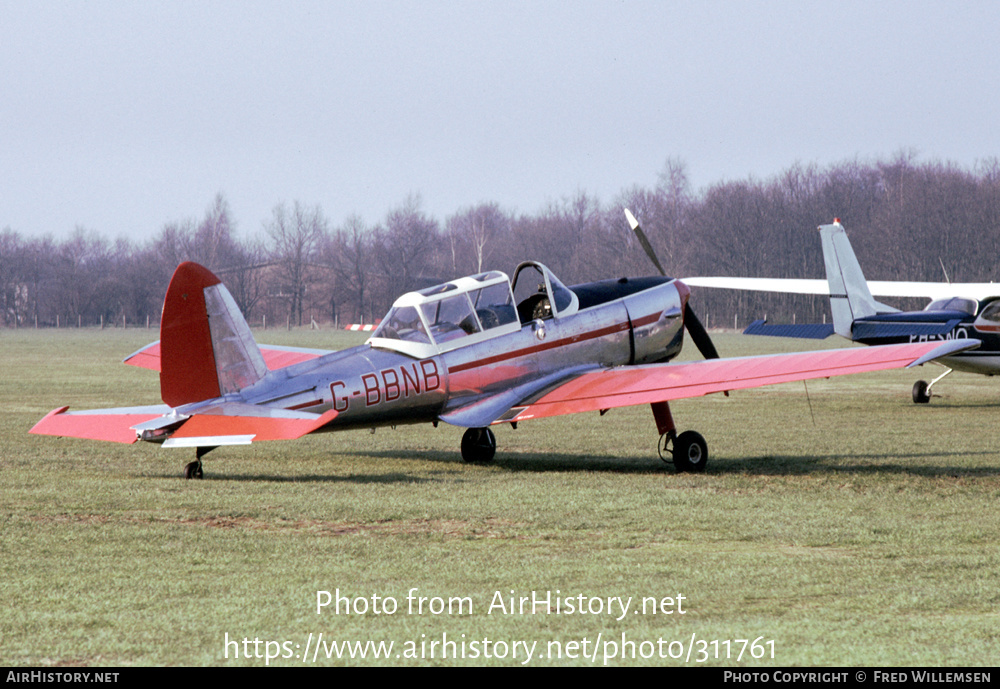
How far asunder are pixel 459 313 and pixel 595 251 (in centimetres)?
8011

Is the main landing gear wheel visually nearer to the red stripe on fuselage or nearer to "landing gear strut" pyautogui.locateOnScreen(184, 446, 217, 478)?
the red stripe on fuselage

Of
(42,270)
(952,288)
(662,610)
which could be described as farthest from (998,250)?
(42,270)

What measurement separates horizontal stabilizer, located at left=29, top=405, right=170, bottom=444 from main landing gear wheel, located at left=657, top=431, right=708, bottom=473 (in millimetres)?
4599

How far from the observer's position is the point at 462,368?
1048 centimetres

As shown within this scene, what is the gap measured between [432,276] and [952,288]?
8181 cm

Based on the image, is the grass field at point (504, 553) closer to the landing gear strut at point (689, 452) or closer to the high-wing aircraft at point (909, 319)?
the landing gear strut at point (689, 452)

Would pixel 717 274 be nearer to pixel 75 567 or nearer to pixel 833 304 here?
pixel 833 304

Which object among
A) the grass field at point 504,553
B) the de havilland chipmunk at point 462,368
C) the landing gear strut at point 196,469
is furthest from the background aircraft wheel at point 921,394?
the landing gear strut at point 196,469

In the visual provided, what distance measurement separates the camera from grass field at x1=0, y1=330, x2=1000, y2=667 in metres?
4.60

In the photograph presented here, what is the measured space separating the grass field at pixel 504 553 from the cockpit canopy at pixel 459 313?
1244 millimetres

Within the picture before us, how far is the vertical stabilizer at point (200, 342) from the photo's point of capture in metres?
8.91

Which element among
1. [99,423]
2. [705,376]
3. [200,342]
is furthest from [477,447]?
[99,423]

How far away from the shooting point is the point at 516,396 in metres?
10.6

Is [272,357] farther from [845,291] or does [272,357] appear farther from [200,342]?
[845,291]
